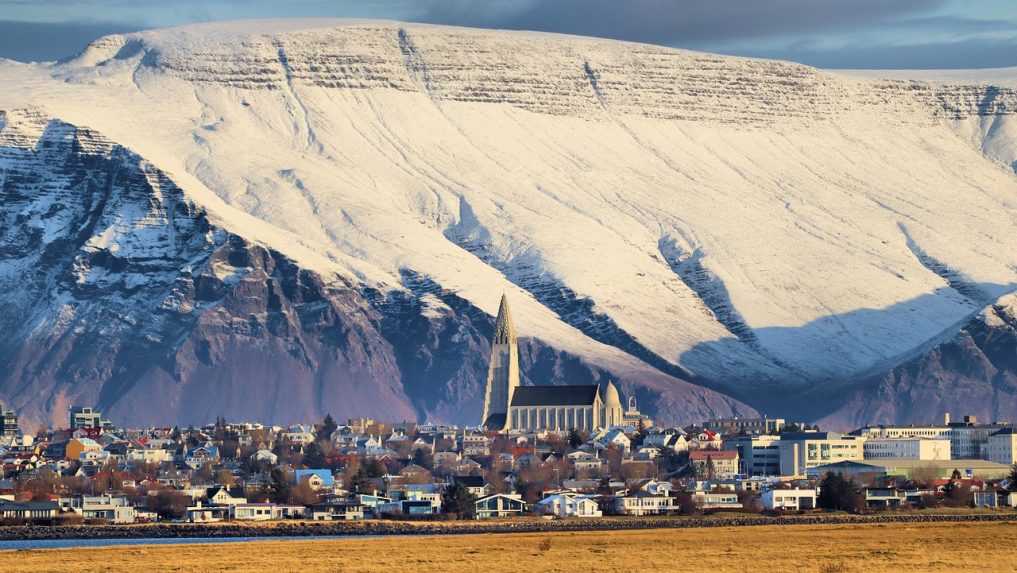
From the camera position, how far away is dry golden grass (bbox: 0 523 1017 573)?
10869 cm

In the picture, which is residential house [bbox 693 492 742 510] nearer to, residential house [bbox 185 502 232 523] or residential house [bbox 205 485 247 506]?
residential house [bbox 205 485 247 506]

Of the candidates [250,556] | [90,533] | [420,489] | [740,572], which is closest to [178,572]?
[250,556]

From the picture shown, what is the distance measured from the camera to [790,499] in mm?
175500

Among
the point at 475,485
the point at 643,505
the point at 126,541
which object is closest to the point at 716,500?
the point at 643,505

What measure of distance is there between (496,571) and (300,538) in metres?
40.9

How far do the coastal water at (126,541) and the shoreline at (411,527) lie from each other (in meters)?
1.15

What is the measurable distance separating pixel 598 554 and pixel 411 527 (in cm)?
4123

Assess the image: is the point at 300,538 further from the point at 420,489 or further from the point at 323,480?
the point at 323,480

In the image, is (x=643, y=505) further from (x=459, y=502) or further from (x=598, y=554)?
(x=598, y=554)

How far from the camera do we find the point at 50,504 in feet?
Answer: 568

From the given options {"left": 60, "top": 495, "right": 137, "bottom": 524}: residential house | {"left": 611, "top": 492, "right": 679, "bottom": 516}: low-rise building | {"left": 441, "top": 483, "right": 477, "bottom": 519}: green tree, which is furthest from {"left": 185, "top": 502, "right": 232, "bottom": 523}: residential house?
{"left": 611, "top": 492, "right": 679, "bottom": 516}: low-rise building

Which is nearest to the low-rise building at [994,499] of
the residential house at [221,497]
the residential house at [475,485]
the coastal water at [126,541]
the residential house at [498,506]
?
the residential house at [498,506]

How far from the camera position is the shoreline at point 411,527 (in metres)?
152

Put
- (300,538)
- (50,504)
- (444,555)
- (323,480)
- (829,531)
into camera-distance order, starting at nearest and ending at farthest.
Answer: (444,555), (829,531), (300,538), (50,504), (323,480)
